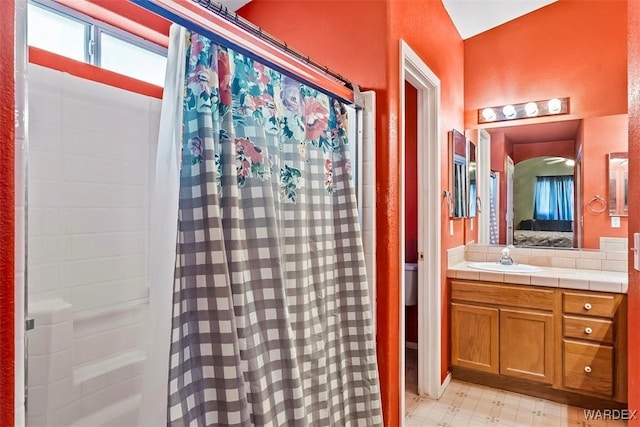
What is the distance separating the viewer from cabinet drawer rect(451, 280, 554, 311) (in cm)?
245

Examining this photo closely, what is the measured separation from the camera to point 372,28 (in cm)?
180

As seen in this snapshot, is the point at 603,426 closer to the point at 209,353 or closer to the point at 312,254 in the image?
the point at 312,254

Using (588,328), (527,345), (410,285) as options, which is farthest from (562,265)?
(410,285)

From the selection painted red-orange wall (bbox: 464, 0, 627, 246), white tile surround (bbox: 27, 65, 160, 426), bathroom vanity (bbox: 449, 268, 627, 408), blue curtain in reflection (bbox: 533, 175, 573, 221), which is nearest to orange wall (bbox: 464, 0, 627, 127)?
painted red-orange wall (bbox: 464, 0, 627, 246)

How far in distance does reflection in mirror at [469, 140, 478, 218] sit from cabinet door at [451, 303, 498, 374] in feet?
2.68

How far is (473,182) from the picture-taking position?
122 inches

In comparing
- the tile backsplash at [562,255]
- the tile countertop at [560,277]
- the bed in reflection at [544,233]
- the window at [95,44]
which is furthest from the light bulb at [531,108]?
the window at [95,44]

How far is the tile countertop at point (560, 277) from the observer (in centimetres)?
226

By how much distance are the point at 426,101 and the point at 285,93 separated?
145 cm

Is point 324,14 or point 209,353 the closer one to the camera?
point 209,353

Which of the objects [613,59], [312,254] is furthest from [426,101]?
[312,254]

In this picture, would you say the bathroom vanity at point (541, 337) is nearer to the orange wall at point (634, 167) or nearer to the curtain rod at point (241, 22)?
the orange wall at point (634, 167)

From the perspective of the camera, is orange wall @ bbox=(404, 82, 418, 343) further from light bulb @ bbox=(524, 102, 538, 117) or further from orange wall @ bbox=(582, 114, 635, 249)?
orange wall @ bbox=(582, 114, 635, 249)

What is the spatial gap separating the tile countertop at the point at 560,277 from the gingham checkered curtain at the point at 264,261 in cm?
139
